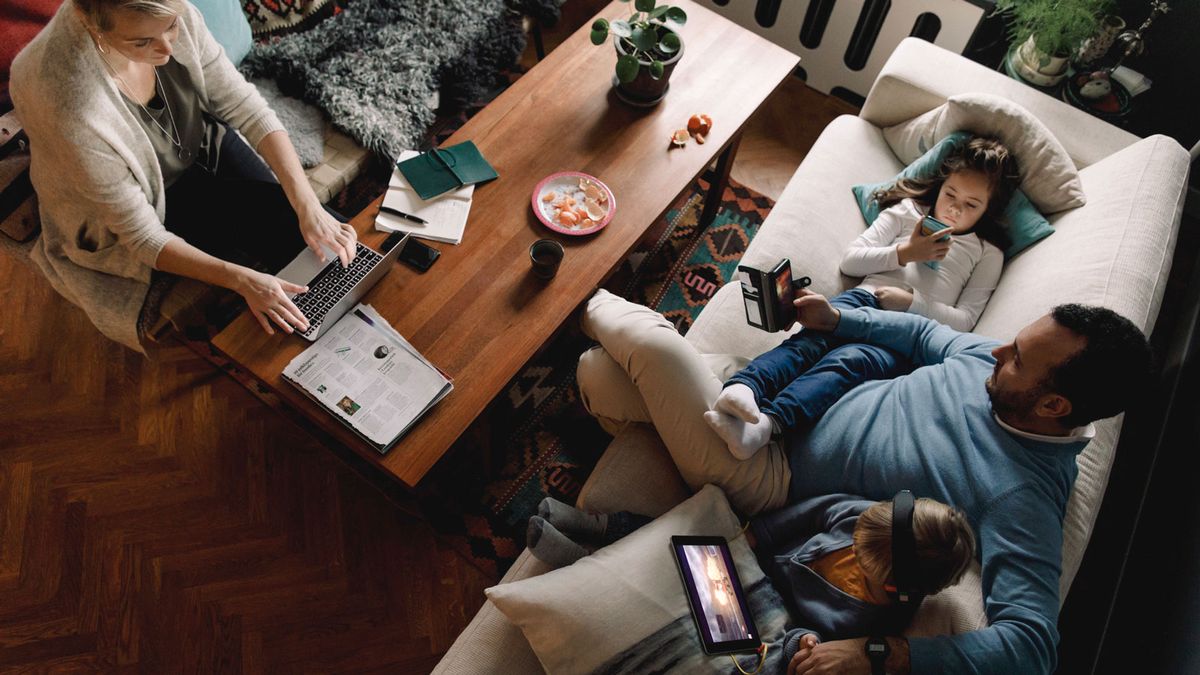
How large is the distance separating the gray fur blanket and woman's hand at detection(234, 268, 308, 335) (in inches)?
26.3

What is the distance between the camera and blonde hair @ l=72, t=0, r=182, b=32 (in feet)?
4.35

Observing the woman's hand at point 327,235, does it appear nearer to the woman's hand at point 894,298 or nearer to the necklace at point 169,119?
the necklace at point 169,119

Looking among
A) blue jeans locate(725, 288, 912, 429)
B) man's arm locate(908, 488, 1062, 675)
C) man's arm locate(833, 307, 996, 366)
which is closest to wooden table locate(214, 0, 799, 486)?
blue jeans locate(725, 288, 912, 429)

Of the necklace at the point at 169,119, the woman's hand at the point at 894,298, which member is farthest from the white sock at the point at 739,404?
the necklace at the point at 169,119

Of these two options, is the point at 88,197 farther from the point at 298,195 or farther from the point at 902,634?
the point at 902,634

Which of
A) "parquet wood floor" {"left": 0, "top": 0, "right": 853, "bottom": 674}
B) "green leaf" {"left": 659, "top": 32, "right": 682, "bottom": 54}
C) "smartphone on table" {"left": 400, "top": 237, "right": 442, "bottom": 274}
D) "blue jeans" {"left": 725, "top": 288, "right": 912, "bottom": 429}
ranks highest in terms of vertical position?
"green leaf" {"left": 659, "top": 32, "right": 682, "bottom": 54}

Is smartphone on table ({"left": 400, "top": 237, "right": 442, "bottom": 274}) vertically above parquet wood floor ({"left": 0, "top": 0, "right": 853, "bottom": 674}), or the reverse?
smartphone on table ({"left": 400, "top": 237, "right": 442, "bottom": 274})

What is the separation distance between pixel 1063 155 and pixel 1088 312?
30.2 inches

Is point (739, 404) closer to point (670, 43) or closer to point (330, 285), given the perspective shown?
point (330, 285)

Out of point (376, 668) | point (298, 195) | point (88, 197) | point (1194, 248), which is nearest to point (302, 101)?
point (298, 195)

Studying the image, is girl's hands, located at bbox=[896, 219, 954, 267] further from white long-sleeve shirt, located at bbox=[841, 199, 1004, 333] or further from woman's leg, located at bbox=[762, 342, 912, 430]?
woman's leg, located at bbox=[762, 342, 912, 430]

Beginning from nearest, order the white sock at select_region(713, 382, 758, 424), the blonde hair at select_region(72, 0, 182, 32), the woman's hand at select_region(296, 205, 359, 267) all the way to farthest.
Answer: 1. the blonde hair at select_region(72, 0, 182, 32)
2. the white sock at select_region(713, 382, 758, 424)
3. the woman's hand at select_region(296, 205, 359, 267)

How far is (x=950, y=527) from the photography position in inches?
47.8

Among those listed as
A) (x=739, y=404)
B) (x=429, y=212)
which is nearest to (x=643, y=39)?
(x=429, y=212)
